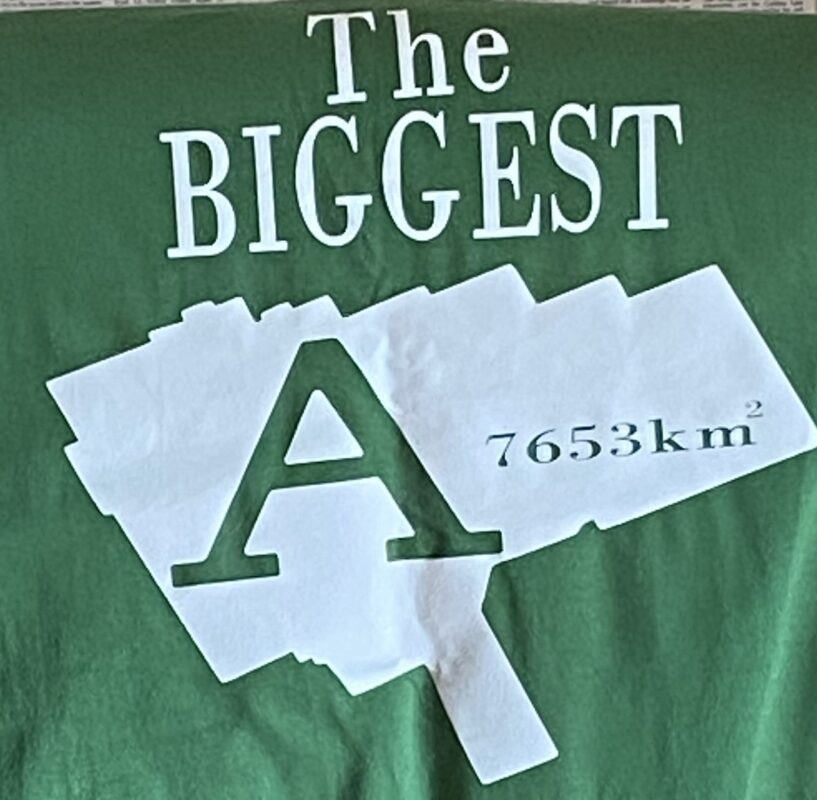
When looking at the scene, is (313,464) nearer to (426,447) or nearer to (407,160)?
(426,447)

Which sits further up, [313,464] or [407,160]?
[407,160]

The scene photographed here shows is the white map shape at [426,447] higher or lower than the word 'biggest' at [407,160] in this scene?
lower

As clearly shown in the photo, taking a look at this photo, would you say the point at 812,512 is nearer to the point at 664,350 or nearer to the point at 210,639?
the point at 664,350

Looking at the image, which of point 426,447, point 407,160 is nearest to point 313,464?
point 426,447

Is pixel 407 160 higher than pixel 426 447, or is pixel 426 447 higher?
pixel 407 160

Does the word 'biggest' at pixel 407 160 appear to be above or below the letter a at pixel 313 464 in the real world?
above
